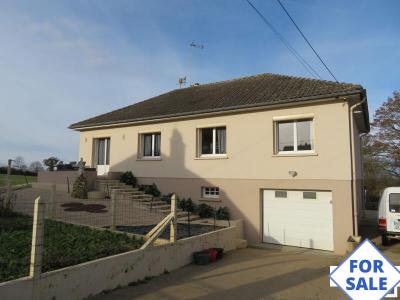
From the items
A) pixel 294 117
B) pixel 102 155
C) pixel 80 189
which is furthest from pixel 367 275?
pixel 102 155

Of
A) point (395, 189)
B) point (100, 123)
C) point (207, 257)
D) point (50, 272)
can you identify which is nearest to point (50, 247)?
point (50, 272)

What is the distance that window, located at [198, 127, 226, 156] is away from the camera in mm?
15422

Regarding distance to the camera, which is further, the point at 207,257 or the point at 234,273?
the point at 207,257

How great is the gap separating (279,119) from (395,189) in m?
4.77

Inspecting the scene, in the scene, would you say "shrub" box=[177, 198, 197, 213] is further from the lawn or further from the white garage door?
the lawn

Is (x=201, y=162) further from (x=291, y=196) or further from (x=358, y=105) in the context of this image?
(x=358, y=105)

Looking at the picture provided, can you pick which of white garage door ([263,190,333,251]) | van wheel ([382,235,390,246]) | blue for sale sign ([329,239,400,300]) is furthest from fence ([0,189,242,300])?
van wheel ([382,235,390,246])

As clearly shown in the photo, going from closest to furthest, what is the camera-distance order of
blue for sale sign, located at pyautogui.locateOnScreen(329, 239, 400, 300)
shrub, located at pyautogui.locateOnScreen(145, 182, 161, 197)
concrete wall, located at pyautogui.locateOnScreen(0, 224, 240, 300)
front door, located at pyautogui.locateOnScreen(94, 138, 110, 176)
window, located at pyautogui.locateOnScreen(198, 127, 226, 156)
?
blue for sale sign, located at pyautogui.locateOnScreen(329, 239, 400, 300) → concrete wall, located at pyautogui.locateOnScreen(0, 224, 240, 300) → window, located at pyautogui.locateOnScreen(198, 127, 226, 156) → shrub, located at pyautogui.locateOnScreen(145, 182, 161, 197) → front door, located at pyautogui.locateOnScreen(94, 138, 110, 176)

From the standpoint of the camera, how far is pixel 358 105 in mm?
12172

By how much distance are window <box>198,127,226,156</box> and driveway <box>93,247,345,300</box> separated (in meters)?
5.82

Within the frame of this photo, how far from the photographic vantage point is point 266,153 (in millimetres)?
13797

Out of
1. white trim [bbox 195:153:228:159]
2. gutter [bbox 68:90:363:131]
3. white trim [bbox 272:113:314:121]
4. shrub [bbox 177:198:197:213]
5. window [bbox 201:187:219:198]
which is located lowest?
shrub [bbox 177:198:197:213]

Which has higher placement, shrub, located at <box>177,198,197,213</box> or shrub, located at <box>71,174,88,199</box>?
shrub, located at <box>71,174,88,199</box>

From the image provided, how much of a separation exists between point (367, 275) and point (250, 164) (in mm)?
11029
